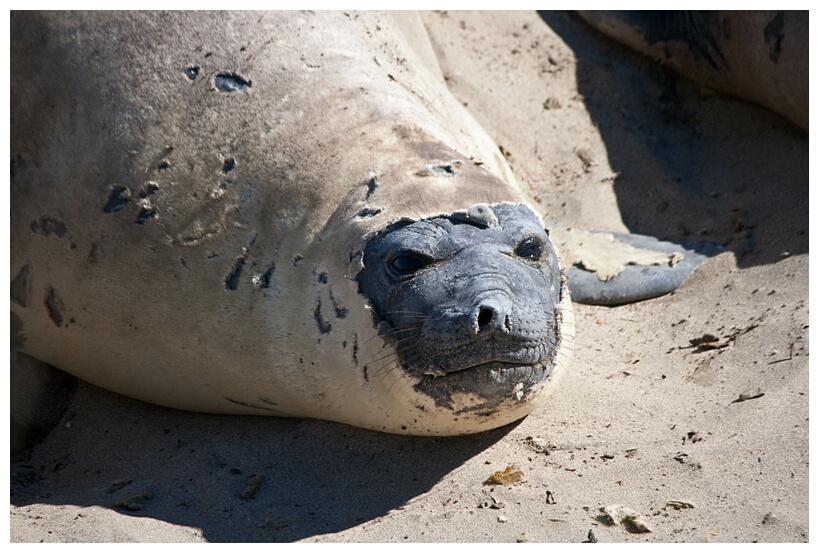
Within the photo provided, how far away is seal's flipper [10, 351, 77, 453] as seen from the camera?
448 centimetres

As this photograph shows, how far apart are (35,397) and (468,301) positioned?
2078 mm

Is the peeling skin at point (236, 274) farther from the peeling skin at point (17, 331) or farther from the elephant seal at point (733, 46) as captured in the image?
the elephant seal at point (733, 46)

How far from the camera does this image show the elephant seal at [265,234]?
3754mm

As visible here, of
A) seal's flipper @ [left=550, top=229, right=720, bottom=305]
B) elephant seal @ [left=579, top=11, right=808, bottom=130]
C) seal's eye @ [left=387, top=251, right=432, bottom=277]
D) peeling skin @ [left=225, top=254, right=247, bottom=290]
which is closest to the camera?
seal's eye @ [left=387, top=251, right=432, bottom=277]

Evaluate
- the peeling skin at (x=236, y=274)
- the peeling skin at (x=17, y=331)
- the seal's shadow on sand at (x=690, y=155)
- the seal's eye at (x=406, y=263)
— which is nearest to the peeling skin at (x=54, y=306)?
the peeling skin at (x=17, y=331)

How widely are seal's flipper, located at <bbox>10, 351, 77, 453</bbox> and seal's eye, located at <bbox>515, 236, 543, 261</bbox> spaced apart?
6.80ft

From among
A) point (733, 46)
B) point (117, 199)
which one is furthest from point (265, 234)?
point (733, 46)

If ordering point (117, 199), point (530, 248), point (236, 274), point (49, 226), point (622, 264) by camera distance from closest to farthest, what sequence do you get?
point (530, 248) → point (236, 274) → point (117, 199) → point (49, 226) → point (622, 264)

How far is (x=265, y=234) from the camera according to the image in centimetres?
412

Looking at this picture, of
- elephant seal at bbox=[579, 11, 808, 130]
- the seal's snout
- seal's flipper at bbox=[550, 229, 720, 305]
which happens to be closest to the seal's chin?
the seal's snout

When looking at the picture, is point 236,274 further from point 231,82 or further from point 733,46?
point 733,46

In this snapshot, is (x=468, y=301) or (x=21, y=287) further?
(x=21, y=287)

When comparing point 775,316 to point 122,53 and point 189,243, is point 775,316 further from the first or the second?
point 122,53

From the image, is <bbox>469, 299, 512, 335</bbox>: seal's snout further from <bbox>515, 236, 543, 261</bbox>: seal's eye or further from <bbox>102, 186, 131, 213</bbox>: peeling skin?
<bbox>102, 186, 131, 213</bbox>: peeling skin
